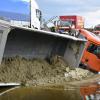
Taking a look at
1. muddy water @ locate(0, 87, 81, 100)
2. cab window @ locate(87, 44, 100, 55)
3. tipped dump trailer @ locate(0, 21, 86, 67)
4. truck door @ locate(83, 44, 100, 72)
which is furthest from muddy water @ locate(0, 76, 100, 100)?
cab window @ locate(87, 44, 100, 55)

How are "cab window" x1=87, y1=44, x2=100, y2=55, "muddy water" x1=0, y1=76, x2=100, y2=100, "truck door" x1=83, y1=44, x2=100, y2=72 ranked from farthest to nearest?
1. "cab window" x1=87, y1=44, x2=100, y2=55
2. "truck door" x1=83, y1=44, x2=100, y2=72
3. "muddy water" x1=0, y1=76, x2=100, y2=100

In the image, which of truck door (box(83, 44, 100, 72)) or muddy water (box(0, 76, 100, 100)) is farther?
truck door (box(83, 44, 100, 72))

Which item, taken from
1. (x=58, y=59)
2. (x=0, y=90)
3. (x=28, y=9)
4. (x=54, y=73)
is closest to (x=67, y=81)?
(x=54, y=73)

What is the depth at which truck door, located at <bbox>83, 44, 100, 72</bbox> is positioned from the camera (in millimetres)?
18469

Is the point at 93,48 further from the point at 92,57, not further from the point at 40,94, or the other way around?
the point at 40,94

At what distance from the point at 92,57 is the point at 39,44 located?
2.85 meters

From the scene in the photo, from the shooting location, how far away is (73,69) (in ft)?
56.4

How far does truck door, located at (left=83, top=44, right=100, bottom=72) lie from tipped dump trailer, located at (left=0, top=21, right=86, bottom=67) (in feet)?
2.57

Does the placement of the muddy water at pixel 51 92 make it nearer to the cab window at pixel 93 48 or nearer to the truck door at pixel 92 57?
the truck door at pixel 92 57

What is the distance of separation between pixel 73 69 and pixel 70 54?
106 centimetres

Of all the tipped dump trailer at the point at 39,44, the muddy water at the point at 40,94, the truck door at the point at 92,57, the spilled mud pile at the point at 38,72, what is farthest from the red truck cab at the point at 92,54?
the muddy water at the point at 40,94

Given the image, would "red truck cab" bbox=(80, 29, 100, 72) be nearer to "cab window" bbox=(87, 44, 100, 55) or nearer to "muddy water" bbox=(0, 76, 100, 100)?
"cab window" bbox=(87, 44, 100, 55)

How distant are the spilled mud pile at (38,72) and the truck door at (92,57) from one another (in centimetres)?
101

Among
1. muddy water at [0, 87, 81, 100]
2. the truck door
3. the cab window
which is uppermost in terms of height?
the cab window
